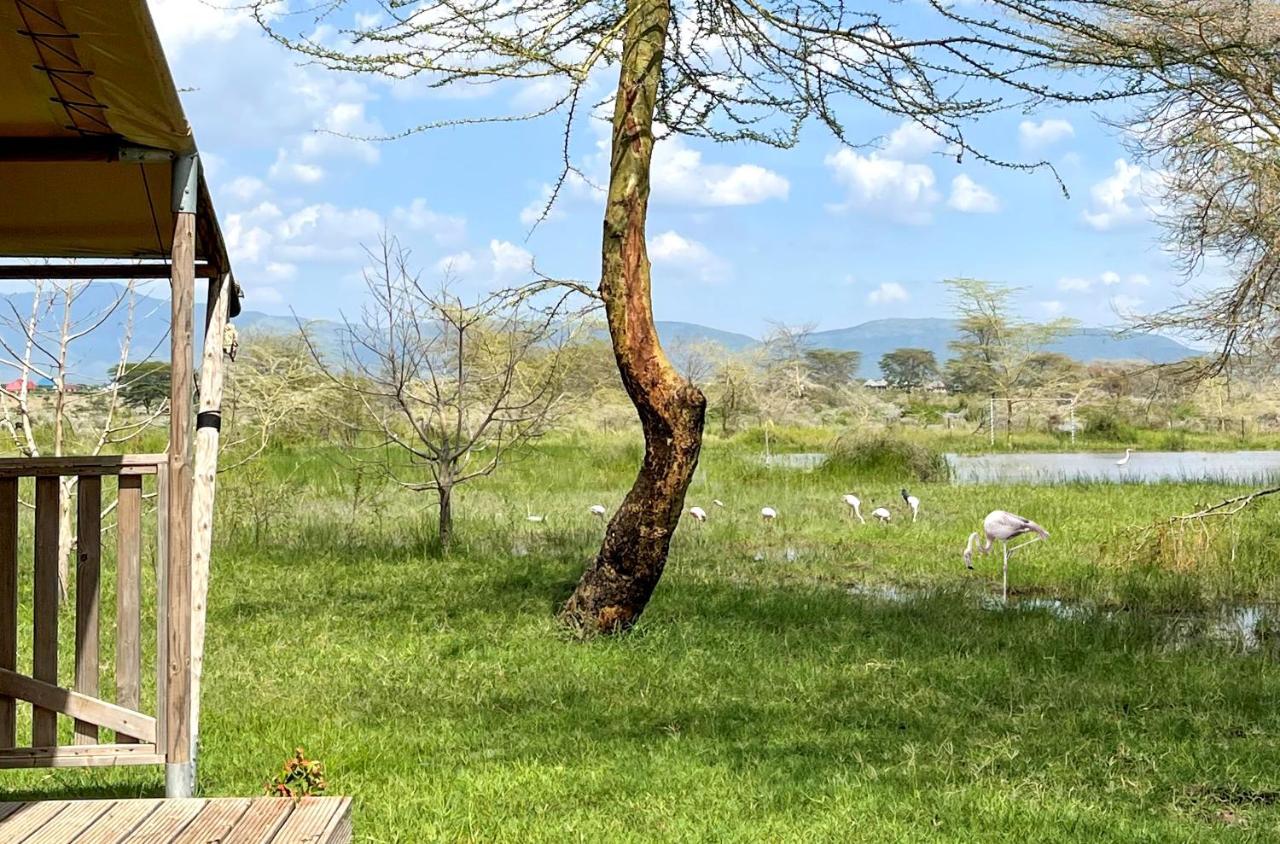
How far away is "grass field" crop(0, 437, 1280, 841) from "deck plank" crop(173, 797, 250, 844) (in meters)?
0.98

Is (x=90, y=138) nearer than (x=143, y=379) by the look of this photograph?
Yes

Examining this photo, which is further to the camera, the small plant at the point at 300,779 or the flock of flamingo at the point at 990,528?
the flock of flamingo at the point at 990,528

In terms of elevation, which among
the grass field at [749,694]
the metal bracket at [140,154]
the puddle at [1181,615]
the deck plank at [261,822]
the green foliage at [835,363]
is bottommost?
the puddle at [1181,615]

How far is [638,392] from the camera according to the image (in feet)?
25.5

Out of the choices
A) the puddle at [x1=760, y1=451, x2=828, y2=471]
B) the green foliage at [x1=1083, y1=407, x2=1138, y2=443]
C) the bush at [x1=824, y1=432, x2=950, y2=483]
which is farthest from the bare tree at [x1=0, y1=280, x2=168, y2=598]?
the green foliage at [x1=1083, y1=407, x2=1138, y2=443]

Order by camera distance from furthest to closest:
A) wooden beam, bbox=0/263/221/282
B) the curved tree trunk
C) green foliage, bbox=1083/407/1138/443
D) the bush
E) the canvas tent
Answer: green foliage, bbox=1083/407/1138/443, the bush, the curved tree trunk, wooden beam, bbox=0/263/221/282, the canvas tent

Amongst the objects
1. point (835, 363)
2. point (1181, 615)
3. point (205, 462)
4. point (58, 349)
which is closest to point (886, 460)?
point (1181, 615)

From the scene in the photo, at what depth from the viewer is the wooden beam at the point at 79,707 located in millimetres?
4242

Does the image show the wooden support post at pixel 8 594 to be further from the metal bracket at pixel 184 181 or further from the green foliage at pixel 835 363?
the green foliage at pixel 835 363

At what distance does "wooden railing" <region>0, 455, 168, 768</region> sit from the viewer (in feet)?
13.9

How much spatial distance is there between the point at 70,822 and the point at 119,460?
4.73 ft

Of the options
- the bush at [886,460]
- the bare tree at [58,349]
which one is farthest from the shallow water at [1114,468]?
the bare tree at [58,349]

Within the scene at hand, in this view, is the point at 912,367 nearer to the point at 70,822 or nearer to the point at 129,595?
the point at 129,595

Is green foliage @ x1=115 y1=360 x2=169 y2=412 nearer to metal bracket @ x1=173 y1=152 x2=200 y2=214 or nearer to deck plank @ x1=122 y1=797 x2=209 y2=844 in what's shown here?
metal bracket @ x1=173 y1=152 x2=200 y2=214
